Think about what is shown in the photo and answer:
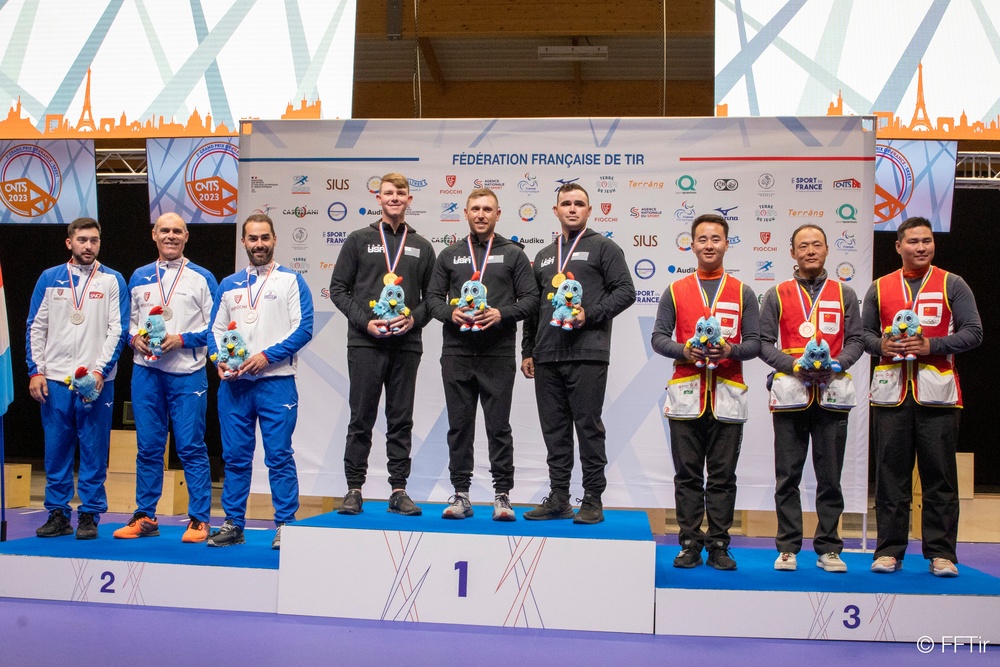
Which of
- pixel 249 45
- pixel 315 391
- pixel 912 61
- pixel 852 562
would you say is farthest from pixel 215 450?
pixel 912 61

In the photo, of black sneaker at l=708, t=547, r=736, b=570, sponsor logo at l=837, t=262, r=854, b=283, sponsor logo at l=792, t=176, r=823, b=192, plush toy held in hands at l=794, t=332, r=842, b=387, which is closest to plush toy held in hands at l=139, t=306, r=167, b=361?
black sneaker at l=708, t=547, r=736, b=570

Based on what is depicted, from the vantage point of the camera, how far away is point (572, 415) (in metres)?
4.20

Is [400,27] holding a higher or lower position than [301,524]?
higher

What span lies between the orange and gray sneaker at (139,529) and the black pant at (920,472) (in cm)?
378

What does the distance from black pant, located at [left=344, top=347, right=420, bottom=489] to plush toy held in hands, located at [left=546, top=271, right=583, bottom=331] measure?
82 centimetres

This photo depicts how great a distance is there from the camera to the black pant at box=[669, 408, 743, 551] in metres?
3.93

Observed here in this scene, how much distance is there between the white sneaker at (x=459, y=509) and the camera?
4180 mm

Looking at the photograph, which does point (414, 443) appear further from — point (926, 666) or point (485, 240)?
point (926, 666)

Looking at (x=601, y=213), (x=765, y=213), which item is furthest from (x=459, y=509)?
(x=765, y=213)

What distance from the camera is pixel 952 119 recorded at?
6.18 m

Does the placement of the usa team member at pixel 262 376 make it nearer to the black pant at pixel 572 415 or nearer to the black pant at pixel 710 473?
the black pant at pixel 572 415

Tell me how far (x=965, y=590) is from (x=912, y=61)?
158 inches

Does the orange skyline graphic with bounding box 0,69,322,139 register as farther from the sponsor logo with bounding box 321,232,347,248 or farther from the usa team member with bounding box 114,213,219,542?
the usa team member with bounding box 114,213,219,542

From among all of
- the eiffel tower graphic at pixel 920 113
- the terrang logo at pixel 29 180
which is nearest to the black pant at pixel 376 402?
the eiffel tower graphic at pixel 920 113
